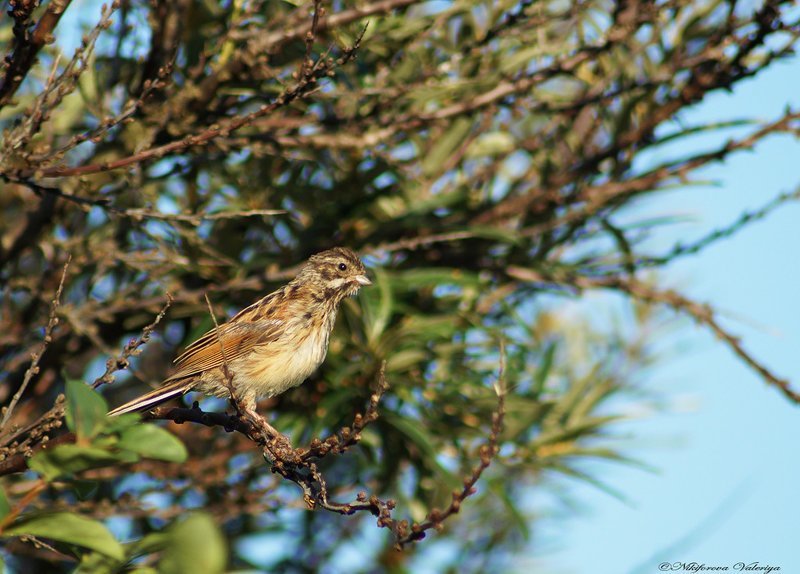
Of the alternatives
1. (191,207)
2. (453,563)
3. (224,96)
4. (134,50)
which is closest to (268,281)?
(191,207)

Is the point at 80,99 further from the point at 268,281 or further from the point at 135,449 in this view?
the point at 135,449

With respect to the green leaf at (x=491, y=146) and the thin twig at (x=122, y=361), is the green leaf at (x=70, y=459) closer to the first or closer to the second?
the thin twig at (x=122, y=361)

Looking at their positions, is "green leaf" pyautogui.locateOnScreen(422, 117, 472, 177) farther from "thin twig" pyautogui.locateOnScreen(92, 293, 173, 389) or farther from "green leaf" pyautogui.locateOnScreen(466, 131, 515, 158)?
"thin twig" pyautogui.locateOnScreen(92, 293, 173, 389)

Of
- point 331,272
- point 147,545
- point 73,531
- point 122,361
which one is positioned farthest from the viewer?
point 331,272

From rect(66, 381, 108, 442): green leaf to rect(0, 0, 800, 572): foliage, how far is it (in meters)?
1.91

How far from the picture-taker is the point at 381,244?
5566 millimetres

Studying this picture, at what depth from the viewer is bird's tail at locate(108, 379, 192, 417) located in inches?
163

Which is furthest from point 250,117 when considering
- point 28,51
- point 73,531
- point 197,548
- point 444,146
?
point 444,146

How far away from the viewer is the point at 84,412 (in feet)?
7.69

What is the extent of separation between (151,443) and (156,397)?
2.05 m

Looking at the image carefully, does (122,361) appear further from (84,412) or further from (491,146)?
(491,146)

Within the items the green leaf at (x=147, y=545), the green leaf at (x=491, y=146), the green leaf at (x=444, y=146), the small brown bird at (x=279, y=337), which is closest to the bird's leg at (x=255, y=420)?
the small brown bird at (x=279, y=337)

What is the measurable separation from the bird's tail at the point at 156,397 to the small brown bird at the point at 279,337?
72mm

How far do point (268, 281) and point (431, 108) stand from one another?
1345mm
